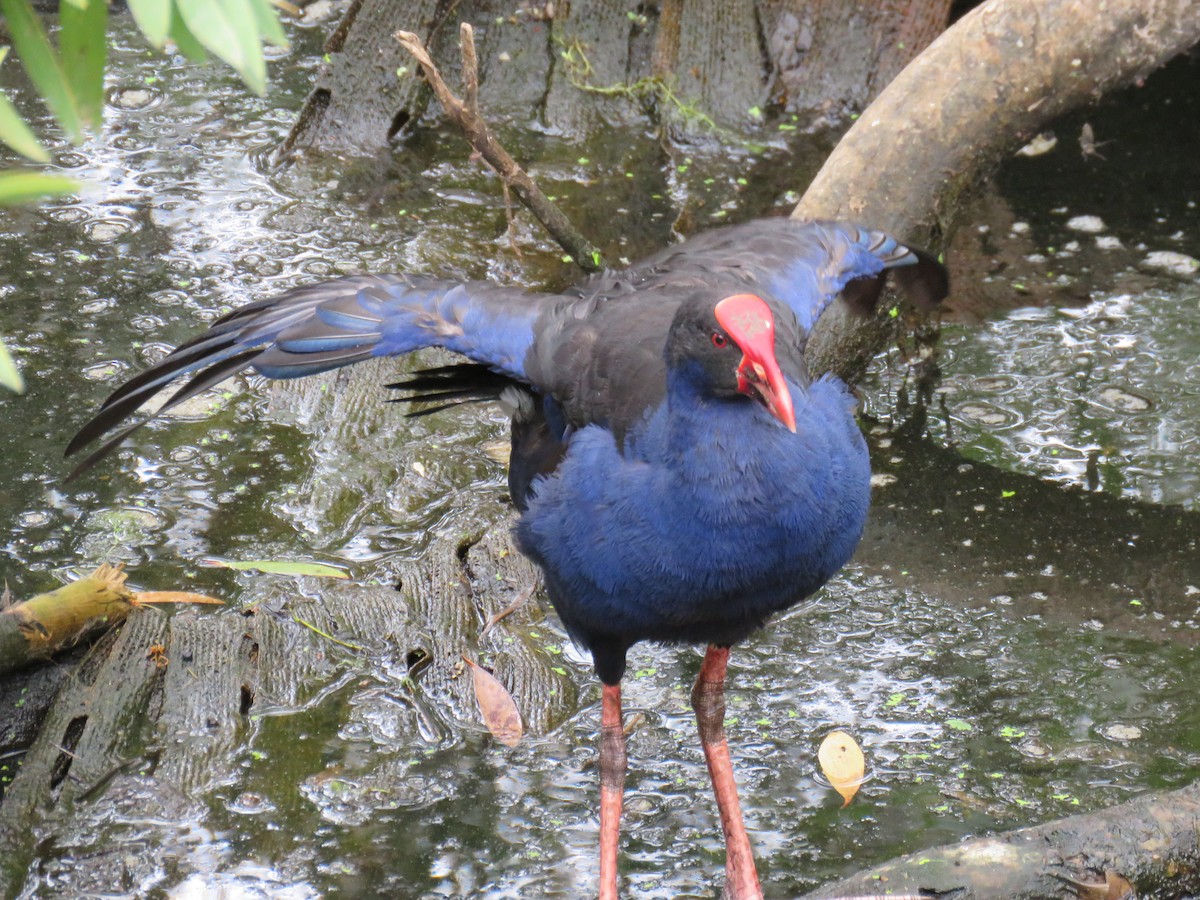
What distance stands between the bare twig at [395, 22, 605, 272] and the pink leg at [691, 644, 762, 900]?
177cm

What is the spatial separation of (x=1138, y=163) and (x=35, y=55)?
5691 millimetres

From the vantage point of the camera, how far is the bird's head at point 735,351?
239 cm

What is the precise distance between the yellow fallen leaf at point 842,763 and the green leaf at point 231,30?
2.62 m

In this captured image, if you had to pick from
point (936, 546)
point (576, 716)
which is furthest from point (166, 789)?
point (936, 546)

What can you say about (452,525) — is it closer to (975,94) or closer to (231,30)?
(975,94)

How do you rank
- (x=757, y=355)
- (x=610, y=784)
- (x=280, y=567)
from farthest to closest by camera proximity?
(x=280, y=567), (x=610, y=784), (x=757, y=355)

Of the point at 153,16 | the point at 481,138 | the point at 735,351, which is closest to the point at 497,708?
the point at 735,351

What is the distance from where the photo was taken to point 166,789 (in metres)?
3.14

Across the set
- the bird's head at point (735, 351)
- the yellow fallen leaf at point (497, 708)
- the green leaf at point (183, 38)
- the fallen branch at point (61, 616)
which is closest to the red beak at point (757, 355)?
the bird's head at point (735, 351)

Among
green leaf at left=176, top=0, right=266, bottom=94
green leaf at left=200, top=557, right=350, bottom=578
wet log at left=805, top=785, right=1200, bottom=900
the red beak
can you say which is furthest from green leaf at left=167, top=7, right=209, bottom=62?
green leaf at left=200, top=557, right=350, bottom=578

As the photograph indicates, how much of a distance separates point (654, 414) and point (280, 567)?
60.9 inches

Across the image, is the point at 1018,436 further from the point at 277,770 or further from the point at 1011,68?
the point at 277,770

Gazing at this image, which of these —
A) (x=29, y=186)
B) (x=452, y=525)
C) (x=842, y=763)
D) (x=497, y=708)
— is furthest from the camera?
(x=452, y=525)

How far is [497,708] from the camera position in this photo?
3410 millimetres
